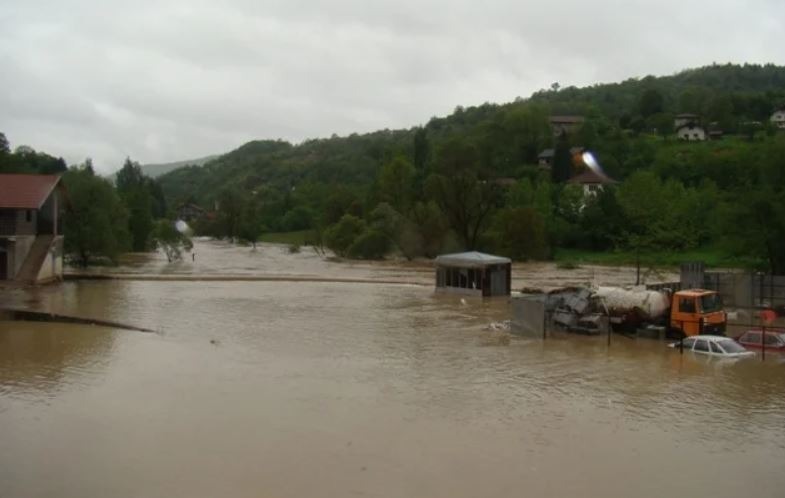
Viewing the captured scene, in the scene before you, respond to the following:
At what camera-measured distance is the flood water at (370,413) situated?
44.6 ft

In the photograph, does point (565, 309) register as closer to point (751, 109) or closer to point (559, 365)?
point (559, 365)

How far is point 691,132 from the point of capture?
411ft

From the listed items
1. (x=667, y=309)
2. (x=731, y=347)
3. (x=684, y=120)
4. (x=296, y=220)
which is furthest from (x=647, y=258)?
(x=296, y=220)

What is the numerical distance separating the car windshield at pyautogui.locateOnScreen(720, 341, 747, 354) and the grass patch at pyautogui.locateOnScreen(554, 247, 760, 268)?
24107mm

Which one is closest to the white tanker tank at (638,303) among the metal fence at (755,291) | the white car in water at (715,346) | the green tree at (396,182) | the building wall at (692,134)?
the white car in water at (715,346)

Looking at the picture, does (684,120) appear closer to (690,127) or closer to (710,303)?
(690,127)

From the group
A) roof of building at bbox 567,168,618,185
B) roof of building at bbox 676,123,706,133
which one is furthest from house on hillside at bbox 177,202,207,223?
roof of building at bbox 676,123,706,133

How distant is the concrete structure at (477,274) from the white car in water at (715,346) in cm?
1729

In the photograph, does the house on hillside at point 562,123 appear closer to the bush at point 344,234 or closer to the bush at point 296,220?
the bush at point 296,220

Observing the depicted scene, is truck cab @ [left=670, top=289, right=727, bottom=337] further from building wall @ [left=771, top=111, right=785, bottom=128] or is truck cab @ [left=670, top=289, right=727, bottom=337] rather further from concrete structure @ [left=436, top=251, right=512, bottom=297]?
building wall @ [left=771, top=111, right=785, bottom=128]

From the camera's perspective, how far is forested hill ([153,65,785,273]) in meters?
42.1

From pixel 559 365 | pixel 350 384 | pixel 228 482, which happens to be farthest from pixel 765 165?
pixel 228 482

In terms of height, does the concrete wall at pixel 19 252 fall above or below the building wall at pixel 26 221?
below

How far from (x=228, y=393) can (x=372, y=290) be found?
1055 inches
